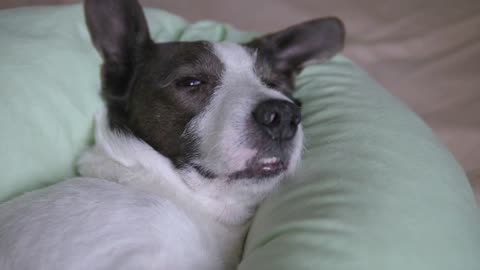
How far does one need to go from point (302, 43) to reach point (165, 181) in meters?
0.91

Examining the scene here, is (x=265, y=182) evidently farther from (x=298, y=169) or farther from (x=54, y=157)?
(x=54, y=157)

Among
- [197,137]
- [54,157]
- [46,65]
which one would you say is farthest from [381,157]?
[46,65]

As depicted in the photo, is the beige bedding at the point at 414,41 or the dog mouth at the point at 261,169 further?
the beige bedding at the point at 414,41

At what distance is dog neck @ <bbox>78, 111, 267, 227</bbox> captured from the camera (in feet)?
5.16

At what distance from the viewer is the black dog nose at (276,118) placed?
1.40 m

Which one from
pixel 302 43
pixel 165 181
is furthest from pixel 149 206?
pixel 302 43

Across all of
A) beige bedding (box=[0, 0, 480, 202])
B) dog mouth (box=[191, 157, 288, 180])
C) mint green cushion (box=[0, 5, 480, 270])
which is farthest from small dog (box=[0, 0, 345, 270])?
beige bedding (box=[0, 0, 480, 202])

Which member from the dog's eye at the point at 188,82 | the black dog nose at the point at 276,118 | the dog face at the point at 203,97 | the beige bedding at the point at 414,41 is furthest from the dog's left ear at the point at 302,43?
the beige bedding at the point at 414,41

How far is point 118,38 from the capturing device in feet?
5.86

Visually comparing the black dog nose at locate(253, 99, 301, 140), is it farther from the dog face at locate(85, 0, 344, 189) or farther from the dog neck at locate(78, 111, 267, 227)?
the dog neck at locate(78, 111, 267, 227)

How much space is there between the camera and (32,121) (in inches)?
67.4

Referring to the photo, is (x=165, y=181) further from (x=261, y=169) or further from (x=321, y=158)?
(x=321, y=158)

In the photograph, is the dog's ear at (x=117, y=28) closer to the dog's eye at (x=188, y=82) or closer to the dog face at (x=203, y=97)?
the dog face at (x=203, y=97)

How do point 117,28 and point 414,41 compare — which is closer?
point 117,28
